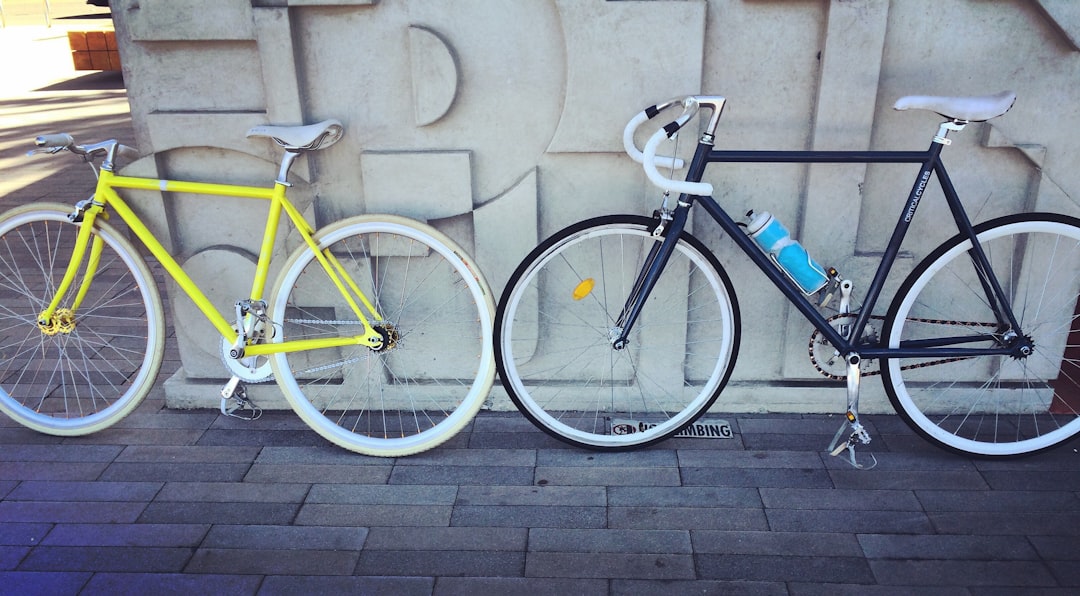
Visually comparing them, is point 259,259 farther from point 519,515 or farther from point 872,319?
point 872,319

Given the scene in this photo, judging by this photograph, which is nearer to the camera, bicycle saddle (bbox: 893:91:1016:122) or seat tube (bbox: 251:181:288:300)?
bicycle saddle (bbox: 893:91:1016:122)

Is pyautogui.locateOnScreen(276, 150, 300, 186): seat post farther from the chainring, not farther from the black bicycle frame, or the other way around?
the chainring

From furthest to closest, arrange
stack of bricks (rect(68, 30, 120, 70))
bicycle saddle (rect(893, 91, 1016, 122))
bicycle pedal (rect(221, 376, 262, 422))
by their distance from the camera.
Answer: stack of bricks (rect(68, 30, 120, 70)) < bicycle pedal (rect(221, 376, 262, 422)) < bicycle saddle (rect(893, 91, 1016, 122))

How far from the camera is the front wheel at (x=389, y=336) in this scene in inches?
133

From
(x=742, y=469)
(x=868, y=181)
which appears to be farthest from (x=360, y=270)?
(x=868, y=181)

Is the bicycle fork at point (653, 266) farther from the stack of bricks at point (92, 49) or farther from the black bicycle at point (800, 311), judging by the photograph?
the stack of bricks at point (92, 49)

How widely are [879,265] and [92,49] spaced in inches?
626

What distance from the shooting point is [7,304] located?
507 centimetres

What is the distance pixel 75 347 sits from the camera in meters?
4.43

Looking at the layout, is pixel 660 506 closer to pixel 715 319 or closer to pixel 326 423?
pixel 715 319

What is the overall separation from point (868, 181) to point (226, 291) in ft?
9.46

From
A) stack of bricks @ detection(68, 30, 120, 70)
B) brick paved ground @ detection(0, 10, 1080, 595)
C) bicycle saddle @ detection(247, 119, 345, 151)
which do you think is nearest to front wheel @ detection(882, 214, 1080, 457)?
brick paved ground @ detection(0, 10, 1080, 595)

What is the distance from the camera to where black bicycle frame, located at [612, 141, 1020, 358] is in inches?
122

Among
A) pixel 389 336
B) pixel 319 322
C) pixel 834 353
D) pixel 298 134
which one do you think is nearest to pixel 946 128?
pixel 834 353
